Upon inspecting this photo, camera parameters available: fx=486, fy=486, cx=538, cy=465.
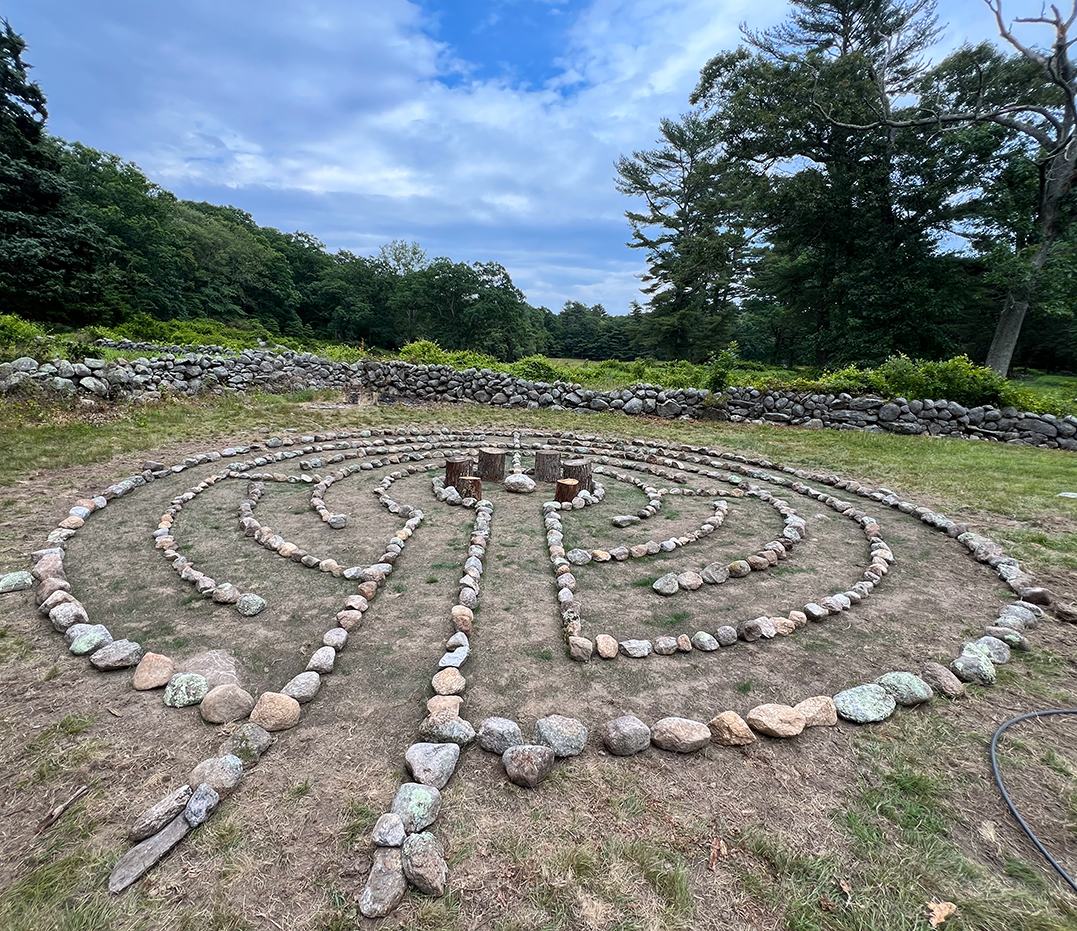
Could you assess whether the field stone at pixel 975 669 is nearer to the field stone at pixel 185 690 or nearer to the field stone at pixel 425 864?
the field stone at pixel 425 864

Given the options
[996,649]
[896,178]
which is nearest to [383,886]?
[996,649]

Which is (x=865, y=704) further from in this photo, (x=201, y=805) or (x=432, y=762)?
(x=201, y=805)

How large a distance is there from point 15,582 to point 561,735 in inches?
190

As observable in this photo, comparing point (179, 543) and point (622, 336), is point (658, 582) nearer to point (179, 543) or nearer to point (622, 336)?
point (179, 543)

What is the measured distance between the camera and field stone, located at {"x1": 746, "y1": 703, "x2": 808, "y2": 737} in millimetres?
2803

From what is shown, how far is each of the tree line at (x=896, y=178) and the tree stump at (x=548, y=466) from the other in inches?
783

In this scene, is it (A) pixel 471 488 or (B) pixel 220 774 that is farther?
(A) pixel 471 488

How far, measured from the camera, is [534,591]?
4.55 meters

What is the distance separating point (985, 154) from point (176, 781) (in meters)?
29.3

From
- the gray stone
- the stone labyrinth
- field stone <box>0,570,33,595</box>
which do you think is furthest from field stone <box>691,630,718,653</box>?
field stone <box>0,570,33,595</box>

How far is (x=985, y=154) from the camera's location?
19234 millimetres

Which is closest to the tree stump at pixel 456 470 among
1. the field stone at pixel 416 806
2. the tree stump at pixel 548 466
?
the tree stump at pixel 548 466

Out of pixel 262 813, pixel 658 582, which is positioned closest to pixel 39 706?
pixel 262 813

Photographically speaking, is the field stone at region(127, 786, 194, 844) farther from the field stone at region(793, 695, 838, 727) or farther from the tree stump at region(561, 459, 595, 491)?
the tree stump at region(561, 459, 595, 491)
